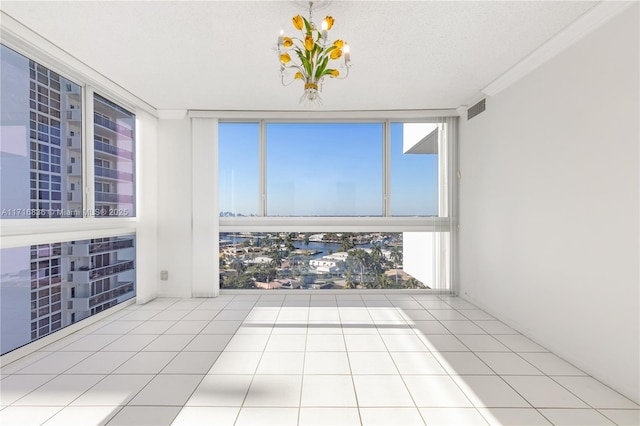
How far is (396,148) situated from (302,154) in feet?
4.78

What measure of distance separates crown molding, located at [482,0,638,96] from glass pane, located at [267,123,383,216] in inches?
73.0

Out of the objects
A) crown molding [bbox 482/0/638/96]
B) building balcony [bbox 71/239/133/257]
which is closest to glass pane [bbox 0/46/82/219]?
building balcony [bbox 71/239/133/257]

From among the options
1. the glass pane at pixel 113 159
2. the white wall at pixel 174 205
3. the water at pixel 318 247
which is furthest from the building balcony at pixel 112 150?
the water at pixel 318 247

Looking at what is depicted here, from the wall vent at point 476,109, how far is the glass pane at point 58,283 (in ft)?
15.9

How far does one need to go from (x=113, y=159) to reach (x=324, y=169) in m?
2.80

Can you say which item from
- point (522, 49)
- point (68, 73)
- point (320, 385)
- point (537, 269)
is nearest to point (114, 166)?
point (68, 73)

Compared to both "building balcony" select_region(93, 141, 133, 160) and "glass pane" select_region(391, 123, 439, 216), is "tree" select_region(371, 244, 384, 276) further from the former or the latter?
"building balcony" select_region(93, 141, 133, 160)

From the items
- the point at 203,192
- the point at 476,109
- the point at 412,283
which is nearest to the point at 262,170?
the point at 203,192

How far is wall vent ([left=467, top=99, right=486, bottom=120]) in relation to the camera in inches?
148

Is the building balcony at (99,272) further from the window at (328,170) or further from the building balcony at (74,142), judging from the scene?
the window at (328,170)

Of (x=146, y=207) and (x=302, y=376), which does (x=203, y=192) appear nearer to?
(x=146, y=207)

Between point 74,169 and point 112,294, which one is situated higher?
point 74,169

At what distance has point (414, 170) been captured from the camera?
15.2ft

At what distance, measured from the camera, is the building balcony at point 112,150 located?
3.52 metres
